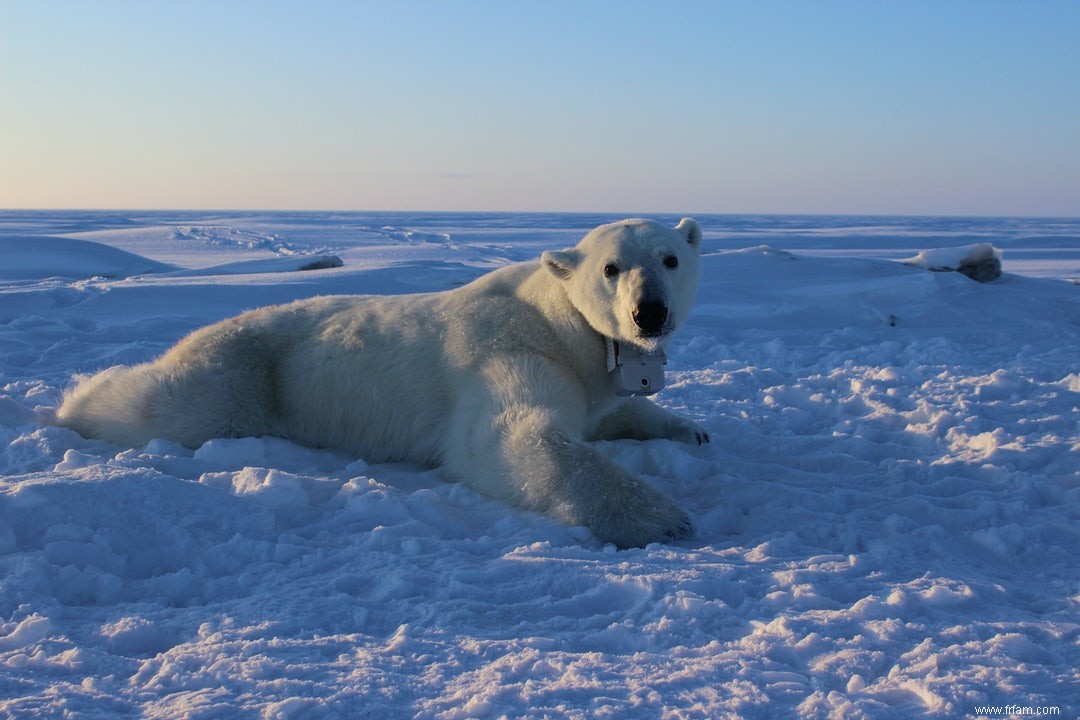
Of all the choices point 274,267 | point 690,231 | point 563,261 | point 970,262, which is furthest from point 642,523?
point 274,267

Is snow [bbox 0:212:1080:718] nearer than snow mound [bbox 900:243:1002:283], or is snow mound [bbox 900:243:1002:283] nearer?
snow [bbox 0:212:1080:718]

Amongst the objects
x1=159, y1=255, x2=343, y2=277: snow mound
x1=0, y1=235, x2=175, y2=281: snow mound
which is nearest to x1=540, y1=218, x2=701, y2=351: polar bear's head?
x1=159, y1=255, x2=343, y2=277: snow mound

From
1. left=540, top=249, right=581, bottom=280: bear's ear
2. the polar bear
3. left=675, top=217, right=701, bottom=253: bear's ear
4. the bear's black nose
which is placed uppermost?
left=675, top=217, right=701, bottom=253: bear's ear

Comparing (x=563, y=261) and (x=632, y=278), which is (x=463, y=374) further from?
(x=632, y=278)

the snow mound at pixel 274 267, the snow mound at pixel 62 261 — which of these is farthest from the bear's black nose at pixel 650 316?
the snow mound at pixel 62 261

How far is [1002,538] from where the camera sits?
7.76ft

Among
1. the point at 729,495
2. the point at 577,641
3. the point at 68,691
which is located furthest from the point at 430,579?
the point at 729,495

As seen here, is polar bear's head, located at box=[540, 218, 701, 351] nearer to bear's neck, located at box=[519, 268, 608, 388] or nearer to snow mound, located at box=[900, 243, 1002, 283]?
bear's neck, located at box=[519, 268, 608, 388]

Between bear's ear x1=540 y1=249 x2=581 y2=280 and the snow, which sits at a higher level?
bear's ear x1=540 y1=249 x2=581 y2=280

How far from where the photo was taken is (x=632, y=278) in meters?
2.89

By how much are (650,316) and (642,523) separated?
0.69 metres

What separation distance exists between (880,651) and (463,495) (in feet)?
4.78

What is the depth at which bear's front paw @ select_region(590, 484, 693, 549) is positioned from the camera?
245 cm

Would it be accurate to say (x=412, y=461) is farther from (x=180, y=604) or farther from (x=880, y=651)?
(x=880, y=651)
